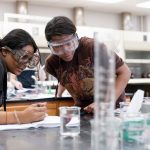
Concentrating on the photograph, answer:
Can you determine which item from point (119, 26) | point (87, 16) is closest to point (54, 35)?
point (87, 16)

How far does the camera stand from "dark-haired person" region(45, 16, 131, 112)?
1.65 meters

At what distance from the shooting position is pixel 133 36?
656 centimetres

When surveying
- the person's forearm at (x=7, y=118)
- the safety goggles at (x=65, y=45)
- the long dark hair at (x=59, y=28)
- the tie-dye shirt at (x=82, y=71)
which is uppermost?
the long dark hair at (x=59, y=28)

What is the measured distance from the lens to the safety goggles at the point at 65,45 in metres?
1.65

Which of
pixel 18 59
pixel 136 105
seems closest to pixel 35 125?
pixel 18 59

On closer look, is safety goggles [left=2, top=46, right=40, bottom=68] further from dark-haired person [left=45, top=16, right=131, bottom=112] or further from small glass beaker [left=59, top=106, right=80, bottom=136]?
small glass beaker [left=59, top=106, right=80, bottom=136]

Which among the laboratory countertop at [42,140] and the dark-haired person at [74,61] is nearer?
the laboratory countertop at [42,140]

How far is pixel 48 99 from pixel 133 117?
1.97m

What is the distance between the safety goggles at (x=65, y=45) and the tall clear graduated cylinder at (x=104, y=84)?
108 cm

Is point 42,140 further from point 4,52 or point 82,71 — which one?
point 82,71

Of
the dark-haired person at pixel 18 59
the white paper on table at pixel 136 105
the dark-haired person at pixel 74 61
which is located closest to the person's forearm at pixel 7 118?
the dark-haired person at pixel 18 59

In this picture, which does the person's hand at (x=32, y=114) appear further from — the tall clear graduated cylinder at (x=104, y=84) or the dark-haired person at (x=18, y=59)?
the tall clear graduated cylinder at (x=104, y=84)

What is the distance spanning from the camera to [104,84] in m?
0.54

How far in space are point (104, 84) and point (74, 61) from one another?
130cm
